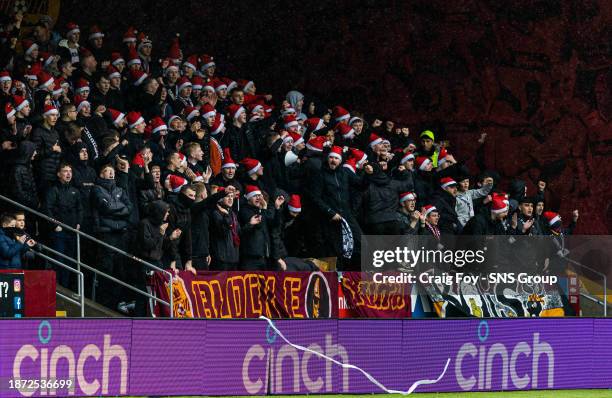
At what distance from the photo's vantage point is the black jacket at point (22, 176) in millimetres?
19719

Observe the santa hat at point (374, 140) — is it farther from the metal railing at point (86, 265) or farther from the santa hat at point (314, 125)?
the metal railing at point (86, 265)

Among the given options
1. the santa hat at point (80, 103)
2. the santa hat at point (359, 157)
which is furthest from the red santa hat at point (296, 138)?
the santa hat at point (80, 103)

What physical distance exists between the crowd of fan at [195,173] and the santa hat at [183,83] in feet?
0.09

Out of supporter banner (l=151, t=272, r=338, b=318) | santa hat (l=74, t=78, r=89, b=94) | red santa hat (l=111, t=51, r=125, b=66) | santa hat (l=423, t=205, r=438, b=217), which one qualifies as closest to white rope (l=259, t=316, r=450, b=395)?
supporter banner (l=151, t=272, r=338, b=318)

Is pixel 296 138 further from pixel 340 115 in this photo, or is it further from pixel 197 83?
pixel 340 115

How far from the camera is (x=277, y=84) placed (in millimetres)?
30875

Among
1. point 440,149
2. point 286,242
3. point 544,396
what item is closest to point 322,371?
point 544,396

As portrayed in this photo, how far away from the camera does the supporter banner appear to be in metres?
19.0

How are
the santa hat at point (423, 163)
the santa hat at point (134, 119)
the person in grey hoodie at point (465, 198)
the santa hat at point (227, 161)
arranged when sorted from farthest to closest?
the santa hat at point (423, 163) < the person in grey hoodie at point (465, 198) < the santa hat at point (134, 119) < the santa hat at point (227, 161)

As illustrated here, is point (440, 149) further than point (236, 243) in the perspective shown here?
Yes

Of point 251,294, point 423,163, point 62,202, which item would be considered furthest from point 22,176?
point 423,163

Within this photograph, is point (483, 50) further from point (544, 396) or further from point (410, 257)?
point (544, 396)

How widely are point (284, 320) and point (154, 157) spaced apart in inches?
181

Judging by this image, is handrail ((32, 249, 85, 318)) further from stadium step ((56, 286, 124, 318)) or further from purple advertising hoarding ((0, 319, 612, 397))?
purple advertising hoarding ((0, 319, 612, 397))
